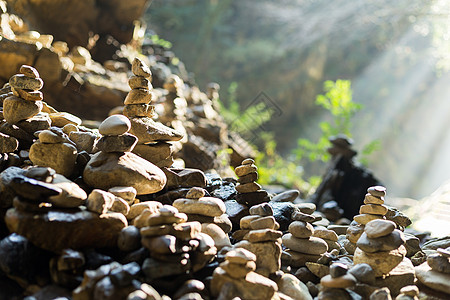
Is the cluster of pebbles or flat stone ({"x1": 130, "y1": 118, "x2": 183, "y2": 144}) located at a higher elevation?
flat stone ({"x1": 130, "y1": 118, "x2": 183, "y2": 144})

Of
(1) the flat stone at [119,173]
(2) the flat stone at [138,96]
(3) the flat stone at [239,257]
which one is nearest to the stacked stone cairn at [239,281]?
(3) the flat stone at [239,257]

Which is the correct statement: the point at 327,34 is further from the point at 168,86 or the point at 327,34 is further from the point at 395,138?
the point at 168,86

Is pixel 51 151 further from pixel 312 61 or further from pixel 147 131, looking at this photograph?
pixel 312 61

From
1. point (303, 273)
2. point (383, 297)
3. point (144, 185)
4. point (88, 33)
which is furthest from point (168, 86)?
point (383, 297)

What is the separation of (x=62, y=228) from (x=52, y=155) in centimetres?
89

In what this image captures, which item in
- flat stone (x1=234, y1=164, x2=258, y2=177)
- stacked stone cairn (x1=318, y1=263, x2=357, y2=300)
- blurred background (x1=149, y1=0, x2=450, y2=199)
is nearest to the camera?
stacked stone cairn (x1=318, y1=263, x2=357, y2=300)

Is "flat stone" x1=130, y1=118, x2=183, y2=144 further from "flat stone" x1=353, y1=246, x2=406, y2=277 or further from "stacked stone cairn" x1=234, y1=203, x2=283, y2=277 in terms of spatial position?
"flat stone" x1=353, y1=246, x2=406, y2=277

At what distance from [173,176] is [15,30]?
4658 mm

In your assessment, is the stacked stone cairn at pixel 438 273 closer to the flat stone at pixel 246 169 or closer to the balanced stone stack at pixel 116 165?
the flat stone at pixel 246 169

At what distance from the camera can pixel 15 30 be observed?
21.3 feet

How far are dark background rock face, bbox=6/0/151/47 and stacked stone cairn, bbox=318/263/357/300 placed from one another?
694cm

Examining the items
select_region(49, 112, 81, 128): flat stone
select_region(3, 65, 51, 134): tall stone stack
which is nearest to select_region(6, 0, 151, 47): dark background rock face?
select_region(49, 112, 81, 128): flat stone

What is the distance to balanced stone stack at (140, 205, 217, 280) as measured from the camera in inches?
100

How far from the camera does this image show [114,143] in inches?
131
